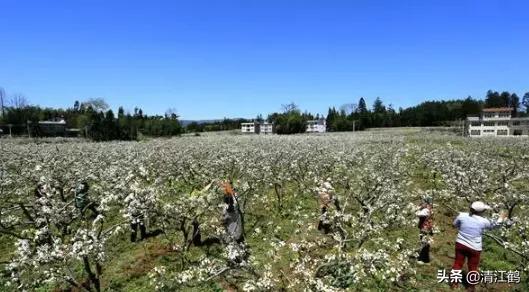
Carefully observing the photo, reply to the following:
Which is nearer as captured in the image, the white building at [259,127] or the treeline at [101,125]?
the treeline at [101,125]

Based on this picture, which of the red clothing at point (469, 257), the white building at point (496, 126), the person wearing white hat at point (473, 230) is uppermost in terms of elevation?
the white building at point (496, 126)

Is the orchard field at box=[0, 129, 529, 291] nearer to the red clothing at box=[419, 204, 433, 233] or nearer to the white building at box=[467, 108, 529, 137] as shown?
the red clothing at box=[419, 204, 433, 233]

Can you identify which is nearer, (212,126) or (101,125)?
(101,125)

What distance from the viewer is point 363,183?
55.5 feet

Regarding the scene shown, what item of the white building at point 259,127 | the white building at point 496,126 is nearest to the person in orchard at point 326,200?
the white building at point 496,126

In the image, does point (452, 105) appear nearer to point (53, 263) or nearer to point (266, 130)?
point (266, 130)

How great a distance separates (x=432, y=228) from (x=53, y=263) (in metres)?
9.90

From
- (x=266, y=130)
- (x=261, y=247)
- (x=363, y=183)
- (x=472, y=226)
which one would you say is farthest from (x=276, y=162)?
(x=266, y=130)

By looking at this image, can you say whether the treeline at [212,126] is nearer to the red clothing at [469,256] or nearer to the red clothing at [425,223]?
the red clothing at [425,223]

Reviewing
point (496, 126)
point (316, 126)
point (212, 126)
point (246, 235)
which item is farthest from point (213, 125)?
point (246, 235)

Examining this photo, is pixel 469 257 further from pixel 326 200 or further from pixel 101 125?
pixel 101 125

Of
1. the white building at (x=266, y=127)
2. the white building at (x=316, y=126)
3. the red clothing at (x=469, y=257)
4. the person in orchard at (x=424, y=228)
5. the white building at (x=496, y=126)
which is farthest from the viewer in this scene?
the white building at (x=266, y=127)

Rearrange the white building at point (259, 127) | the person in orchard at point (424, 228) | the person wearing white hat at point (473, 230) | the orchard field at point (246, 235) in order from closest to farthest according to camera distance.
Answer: the orchard field at point (246, 235), the person wearing white hat at point (473, 230), the person in orchard at point (424, 228), the white building at point (259, 127)

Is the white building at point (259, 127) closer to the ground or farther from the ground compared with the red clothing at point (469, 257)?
farther from the ground
